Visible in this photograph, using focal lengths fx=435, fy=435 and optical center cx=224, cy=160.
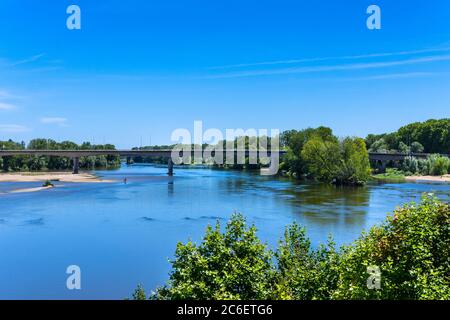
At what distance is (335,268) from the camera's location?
15.3m

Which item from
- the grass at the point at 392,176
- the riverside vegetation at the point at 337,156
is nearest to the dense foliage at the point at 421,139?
the riverside vegetation at the point at 337,156

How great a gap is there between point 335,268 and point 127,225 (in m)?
29.4

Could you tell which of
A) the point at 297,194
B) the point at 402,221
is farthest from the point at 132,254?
the point at 297,194

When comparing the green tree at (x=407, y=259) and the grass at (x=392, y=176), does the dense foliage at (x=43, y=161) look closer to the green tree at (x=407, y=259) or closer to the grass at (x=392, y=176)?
the grass at (x=392, y=176)

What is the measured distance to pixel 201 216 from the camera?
46031 millimetres

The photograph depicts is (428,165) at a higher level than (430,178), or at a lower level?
higher

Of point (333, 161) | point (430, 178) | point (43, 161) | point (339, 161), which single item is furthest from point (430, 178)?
point (43, 161)

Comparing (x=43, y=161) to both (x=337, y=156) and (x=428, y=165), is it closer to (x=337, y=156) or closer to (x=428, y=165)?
(x=337, y=156)

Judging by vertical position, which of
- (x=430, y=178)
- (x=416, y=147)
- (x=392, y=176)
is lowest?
(x=430, y=178)

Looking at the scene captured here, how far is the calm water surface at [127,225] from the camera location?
2555 centimetres

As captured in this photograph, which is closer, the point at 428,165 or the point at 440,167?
the point at 440,167

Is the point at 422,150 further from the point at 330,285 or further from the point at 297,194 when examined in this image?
the point at 330,285

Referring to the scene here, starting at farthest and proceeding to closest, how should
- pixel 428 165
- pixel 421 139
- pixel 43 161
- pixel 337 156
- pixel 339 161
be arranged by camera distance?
pixel 421 139, pixel 43 161, pixel 428 165, pixel 337 156, pixel 339 161

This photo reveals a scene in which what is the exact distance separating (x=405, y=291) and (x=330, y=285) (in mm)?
3257
